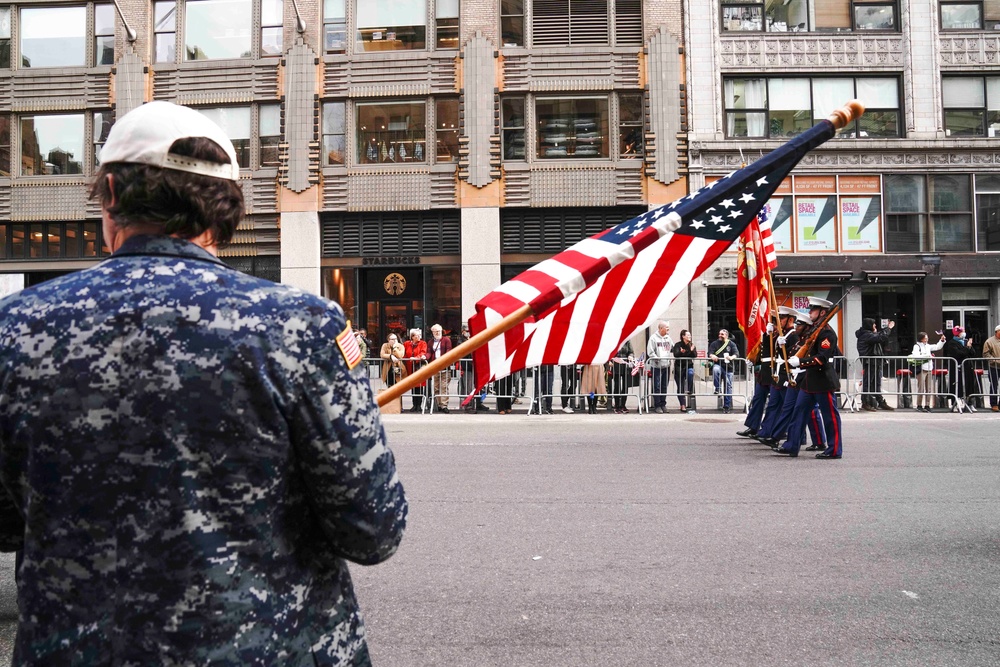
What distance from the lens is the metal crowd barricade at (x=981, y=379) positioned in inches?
691

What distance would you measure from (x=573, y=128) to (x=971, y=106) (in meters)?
11.8

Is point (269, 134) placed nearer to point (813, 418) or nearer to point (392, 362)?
point (392, 362)

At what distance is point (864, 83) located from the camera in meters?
26.0

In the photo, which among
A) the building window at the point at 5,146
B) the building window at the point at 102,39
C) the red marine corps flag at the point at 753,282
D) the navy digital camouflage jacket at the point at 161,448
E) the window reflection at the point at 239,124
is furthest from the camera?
the building window at the point at 5,146

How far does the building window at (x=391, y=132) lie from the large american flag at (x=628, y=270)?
73.8 ft

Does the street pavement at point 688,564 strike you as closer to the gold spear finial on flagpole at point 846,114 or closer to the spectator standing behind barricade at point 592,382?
the gold spear finial on flagpole at point 846,114

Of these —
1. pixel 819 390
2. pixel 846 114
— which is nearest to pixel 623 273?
pixel 846 114

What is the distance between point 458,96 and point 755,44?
8.89 metres

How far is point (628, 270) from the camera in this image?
161 inches

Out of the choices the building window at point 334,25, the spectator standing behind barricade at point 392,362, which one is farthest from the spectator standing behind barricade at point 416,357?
the building window at point 334,25

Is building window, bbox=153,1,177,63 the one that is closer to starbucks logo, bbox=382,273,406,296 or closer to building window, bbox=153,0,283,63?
building window, bbox=153,0,283,63

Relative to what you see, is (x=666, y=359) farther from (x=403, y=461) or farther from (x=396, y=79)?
(x=396, y=79)

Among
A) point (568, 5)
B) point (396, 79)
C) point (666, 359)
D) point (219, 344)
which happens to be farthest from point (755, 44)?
point (219, 344)


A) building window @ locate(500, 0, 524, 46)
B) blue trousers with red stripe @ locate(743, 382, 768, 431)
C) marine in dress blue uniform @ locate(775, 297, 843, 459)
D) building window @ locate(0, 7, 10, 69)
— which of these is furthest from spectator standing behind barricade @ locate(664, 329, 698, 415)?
building window @ locate(0, 7, 10, 69)
